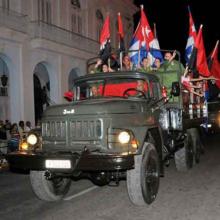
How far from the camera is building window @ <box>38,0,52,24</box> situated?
2217 centimetres

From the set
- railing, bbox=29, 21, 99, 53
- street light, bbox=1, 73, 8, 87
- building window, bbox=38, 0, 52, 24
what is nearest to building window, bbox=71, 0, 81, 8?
railing, bbox=29, 21, 99, 53

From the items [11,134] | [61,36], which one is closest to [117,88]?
[11,134]

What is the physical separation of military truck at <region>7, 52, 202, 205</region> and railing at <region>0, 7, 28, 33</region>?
38.6 ft

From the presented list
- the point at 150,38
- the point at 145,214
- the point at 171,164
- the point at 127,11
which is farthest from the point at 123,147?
the point at 127,11

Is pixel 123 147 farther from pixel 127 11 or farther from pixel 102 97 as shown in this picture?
pixel 127 11

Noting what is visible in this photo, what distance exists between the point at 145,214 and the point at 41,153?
6.42 ft

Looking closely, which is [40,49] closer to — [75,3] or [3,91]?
[3,91]

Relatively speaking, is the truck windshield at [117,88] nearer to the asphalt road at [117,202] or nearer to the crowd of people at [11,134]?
the asphalt road at [117,202]

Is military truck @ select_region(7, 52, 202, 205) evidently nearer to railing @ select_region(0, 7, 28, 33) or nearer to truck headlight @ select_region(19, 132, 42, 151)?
truck headlight @ select_region(19, 132, 42, 151)

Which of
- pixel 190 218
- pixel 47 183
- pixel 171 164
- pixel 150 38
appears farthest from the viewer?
pixel 150 38

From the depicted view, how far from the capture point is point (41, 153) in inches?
282

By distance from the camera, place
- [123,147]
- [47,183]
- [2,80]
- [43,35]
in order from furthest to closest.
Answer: [43,35], [2,80], [47,183], [123,147]

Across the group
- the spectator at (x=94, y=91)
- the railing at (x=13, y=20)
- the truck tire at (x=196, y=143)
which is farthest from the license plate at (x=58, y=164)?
the railing at (x=13, y=20)

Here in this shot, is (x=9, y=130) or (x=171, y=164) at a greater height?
(x=9, y=130)
